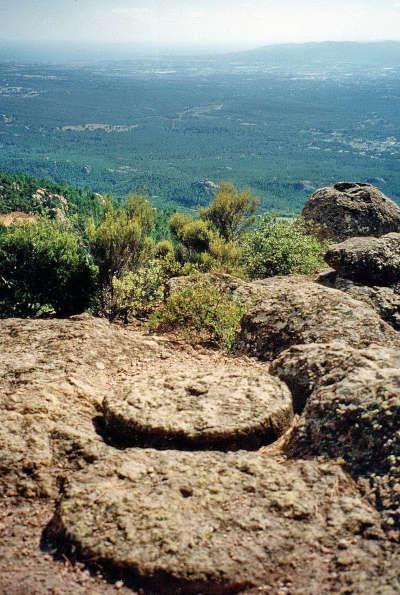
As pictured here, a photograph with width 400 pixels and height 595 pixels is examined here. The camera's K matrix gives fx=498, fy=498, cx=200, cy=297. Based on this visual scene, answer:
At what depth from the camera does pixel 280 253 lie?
971 inches

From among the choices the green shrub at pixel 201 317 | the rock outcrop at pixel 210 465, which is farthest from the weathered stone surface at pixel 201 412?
the green shrub at pixel 201 317

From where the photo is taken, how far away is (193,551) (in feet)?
23.2

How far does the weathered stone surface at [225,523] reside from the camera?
6.83m

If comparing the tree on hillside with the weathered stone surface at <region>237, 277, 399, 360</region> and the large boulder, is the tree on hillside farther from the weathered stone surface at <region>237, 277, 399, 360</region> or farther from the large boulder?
the weathered stone surface at <region>237, 277, 399, 360</region>

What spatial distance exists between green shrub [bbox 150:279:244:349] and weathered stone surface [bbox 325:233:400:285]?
512cm

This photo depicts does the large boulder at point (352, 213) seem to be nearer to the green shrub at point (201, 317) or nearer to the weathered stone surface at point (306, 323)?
the green shrub at point (201, 317)

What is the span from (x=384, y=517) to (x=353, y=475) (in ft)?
2.80

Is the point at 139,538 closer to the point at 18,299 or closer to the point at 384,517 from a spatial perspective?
the point at 384,517

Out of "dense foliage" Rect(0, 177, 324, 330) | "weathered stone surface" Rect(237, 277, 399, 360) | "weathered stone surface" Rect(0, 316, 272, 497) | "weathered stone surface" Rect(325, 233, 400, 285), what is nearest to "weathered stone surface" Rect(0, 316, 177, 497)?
"weathered stone surface" Rect(0, 316, 272, 497)

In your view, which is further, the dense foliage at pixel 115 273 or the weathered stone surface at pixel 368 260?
the weathered stone surface at pixel 368 260

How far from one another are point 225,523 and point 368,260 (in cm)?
1348

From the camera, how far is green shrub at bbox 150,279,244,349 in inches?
583

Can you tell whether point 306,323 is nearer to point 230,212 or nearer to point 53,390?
point 53,390

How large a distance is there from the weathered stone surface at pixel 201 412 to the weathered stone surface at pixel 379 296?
300 inches
